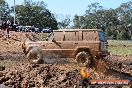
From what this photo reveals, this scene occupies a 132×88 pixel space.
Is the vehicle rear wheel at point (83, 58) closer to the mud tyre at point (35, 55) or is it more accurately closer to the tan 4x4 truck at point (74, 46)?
the tan 4x4 truck at point (74, 46)

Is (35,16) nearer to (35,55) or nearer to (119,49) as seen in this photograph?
(119,49)

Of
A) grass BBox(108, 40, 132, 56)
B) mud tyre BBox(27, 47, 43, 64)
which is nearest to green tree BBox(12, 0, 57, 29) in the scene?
grass BBox(108, 40, 132, 56)

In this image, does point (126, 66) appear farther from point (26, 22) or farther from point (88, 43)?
point (26, 22)

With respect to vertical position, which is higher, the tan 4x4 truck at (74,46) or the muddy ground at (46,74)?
the tan 4x4 truck at (74,46)

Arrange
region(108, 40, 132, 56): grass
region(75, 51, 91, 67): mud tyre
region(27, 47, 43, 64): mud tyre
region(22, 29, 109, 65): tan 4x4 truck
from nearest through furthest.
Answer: region(75, 51, 91, 67): mud tyre → region(22, 29, 109, 65): tan 4x4 truck → region(27, 47, 43, 64): mud tyre → region(108, 40, 132, 56): grass

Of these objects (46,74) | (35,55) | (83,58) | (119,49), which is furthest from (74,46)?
(119,49)

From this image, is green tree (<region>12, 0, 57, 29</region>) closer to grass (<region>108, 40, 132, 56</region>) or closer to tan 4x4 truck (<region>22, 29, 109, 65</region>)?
grass (<region>108, 40, 132, 56</region>)

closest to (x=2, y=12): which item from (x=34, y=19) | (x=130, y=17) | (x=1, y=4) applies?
(x=1, y=4)

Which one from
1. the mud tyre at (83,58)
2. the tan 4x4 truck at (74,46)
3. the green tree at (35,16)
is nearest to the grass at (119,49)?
the tan 4x4 truck at (74,46)

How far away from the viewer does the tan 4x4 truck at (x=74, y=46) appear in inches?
765

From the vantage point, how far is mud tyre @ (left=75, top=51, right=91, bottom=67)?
758 inches

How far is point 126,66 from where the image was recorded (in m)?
25.1

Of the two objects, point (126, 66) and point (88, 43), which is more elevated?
point (88, 43)

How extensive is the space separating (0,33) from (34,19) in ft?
193
